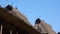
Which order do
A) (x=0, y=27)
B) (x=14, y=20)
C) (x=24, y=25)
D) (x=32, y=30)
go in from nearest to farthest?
(x=0, y=27)
(x=14, y=20)
(x=24, y=25)
(x=32, y=30)

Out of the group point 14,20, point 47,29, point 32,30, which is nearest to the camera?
point 14,20

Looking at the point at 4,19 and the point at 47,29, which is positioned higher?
the point at 47,29

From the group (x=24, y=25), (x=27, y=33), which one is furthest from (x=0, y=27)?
(x=27, y=33)

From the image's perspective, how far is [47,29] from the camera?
27.5m

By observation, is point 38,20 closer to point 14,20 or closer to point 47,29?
point 47,29

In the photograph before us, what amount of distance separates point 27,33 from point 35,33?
112 cm

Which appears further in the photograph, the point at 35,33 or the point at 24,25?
the point at 35,33

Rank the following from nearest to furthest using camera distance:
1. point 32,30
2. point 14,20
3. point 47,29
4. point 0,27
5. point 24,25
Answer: point 0,27, point 14,20, point 24,25, point 32,30, point 47,29

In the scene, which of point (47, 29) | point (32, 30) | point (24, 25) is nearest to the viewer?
point (24, 25)

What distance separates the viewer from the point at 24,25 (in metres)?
16.2

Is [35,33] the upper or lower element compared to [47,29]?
lower

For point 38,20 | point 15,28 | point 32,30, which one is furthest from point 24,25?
point 38,20

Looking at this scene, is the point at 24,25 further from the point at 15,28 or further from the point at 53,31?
the point at 53,31

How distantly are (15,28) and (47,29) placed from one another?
11769 mm
